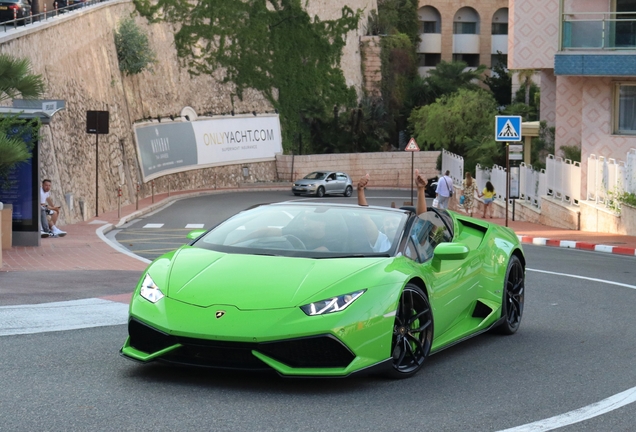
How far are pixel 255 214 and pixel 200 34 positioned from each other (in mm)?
50438

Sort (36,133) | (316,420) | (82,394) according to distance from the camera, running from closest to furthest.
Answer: (316,420) < (82,394) < (36,133)

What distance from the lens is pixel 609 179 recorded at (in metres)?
27.1

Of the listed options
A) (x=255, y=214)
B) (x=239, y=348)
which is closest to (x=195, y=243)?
(x=255, y=214)

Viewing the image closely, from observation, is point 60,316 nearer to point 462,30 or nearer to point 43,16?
point 43,16

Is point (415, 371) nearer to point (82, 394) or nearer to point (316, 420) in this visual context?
point (316, 420)

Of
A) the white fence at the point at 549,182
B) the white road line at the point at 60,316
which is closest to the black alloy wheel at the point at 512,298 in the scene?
the white road line at the point at 60,316

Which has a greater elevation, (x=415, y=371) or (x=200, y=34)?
(x=200, y=34)

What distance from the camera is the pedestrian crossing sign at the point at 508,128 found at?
90.1 ft

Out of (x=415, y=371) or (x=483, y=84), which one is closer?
(x=415, y=371)

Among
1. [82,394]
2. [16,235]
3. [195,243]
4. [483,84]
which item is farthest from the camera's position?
[483,84]

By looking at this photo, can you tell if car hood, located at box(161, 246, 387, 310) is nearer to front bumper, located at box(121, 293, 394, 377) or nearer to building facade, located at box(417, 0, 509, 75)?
front bumper, located at box(121, 293, 394, 377)

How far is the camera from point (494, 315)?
367 inches

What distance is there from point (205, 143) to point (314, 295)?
160 feet

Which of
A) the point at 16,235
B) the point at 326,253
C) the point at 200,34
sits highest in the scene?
the point at 200,34
